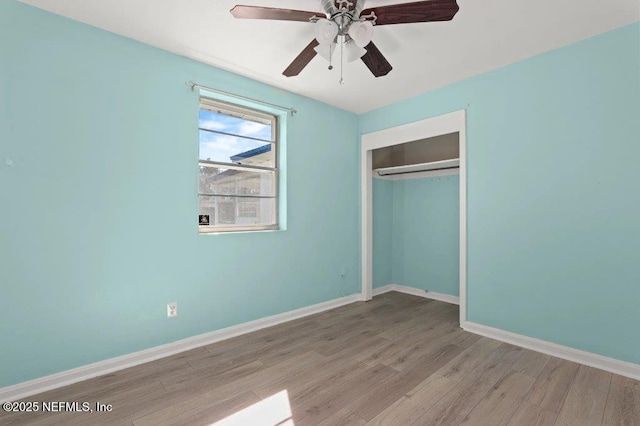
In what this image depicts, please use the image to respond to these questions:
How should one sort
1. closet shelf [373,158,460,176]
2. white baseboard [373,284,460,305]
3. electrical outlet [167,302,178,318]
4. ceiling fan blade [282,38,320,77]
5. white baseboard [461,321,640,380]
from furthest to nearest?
1. white baseboard [373,284,460,305]
2. closet shelf [373,158,460,176]
3. electrical outlet [167,302,178,318]
4. white baseboard [461,321,640,380]
5. ceiling fan blade [282,38,320,77]

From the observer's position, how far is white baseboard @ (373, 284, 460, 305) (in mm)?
4020

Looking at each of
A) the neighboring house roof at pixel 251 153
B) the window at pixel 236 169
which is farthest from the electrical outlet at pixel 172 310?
the neighboring house roof at pixel 251 153

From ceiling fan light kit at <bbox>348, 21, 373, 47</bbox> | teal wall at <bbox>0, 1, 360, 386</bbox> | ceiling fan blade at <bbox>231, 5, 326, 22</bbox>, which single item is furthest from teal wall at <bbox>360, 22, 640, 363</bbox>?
teal wall at <bbox>0, 1, 360, 386</bbox>

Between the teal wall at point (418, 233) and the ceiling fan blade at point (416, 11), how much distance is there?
267cm

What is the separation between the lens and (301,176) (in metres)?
3.57

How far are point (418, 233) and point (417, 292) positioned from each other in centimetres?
86

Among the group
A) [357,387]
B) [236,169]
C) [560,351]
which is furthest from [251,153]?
[560,351]

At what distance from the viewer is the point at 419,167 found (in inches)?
159

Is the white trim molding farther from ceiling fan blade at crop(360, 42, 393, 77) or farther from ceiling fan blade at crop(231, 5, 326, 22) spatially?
ceiling fan blade at crop(231, 5, 326, 22)

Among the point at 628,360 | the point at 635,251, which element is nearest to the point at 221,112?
the point at 635,251

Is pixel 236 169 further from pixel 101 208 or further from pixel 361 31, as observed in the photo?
pixel 361 31

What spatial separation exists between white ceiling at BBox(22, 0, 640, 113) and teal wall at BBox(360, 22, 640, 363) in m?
0.25

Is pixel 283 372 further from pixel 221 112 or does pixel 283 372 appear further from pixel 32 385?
pixel 221 112

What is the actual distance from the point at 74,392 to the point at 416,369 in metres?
2.37
